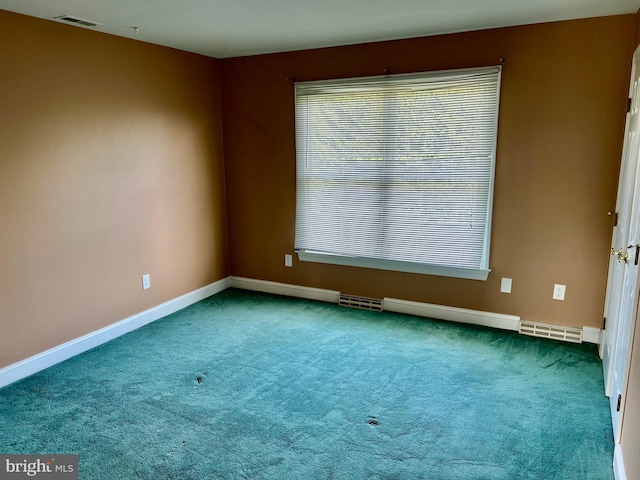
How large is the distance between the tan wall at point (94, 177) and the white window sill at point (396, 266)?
45.6 inches

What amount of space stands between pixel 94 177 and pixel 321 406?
234 centimetres

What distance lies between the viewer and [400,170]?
3.76 m

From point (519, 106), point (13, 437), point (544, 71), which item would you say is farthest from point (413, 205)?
point (13, 437)

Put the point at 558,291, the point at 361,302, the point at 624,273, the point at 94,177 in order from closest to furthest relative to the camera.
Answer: the point at 624,273 → the point at 94,177 → the point at 558,291 → the point at 361,302

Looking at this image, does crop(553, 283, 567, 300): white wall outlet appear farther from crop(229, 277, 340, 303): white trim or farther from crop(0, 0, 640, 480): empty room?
crop(229, 277, 340, 303): white trim

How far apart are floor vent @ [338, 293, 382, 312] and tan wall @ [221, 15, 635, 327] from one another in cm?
8

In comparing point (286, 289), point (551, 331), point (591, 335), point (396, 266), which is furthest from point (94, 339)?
point (591, 335)

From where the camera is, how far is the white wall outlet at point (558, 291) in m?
3.38

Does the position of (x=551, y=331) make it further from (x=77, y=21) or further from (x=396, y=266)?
(x=77, y=21)

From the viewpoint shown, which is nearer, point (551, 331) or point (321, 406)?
point (321, 406)

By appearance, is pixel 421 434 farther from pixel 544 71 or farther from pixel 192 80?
pixel 192 80

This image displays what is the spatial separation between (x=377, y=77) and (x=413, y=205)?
1.12m

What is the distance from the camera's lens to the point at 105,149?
3.36 meters

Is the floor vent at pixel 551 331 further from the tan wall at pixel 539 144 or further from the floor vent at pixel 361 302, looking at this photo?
the floor vent at pixel 361 302
